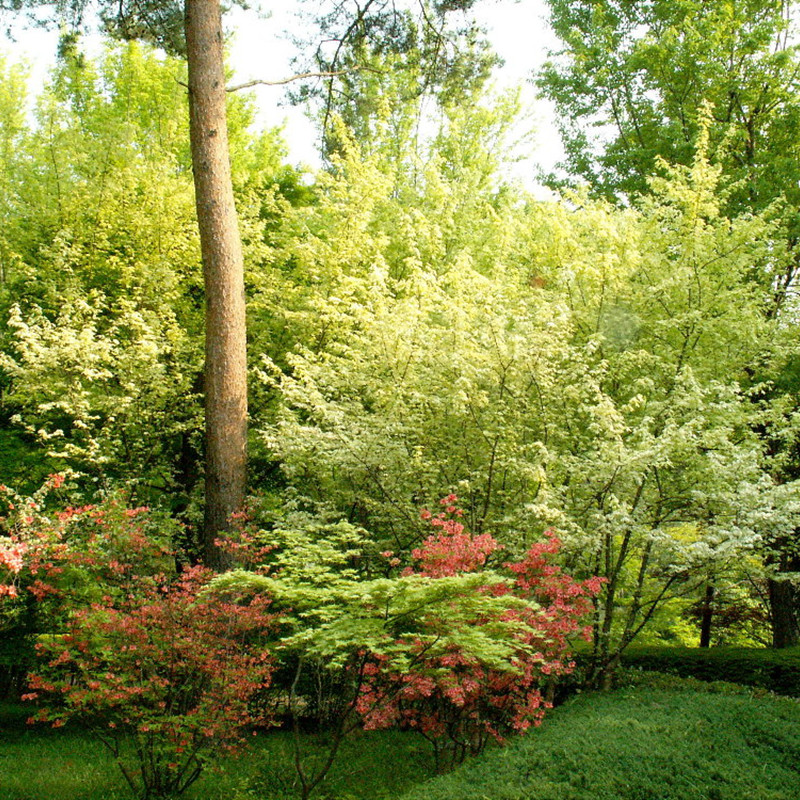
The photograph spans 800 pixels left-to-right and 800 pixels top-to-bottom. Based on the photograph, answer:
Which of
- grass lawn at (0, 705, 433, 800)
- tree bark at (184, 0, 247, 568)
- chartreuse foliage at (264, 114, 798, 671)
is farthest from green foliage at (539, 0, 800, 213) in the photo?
grass lawn at (0, 705, 433, 800)

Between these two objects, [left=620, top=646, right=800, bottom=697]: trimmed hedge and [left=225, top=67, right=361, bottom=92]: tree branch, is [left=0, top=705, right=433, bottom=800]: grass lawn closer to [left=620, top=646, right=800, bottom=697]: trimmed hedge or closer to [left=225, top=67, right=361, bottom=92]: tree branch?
[left=620, top=646, right=800, bottom=697]: trimmed hedge

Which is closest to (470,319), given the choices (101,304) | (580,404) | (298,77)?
(580,404)

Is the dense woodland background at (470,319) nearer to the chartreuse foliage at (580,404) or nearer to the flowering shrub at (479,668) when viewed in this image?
the chartreuse foliage at (580,404)

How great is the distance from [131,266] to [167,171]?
178cm

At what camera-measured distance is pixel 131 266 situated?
9789mm

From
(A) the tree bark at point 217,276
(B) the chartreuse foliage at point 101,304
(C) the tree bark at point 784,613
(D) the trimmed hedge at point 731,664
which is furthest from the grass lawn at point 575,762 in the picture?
(C) the tree bark at point 784,613

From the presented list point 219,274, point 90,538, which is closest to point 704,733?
point 90,538

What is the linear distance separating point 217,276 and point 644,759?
19.9ft

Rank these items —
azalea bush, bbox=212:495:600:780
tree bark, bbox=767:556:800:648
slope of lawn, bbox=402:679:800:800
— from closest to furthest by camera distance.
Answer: slope of lawn, bbox=402:679:800:800, azalea bush, bbox=212:495:600:780, tree bark, bbox=767:556:800:648

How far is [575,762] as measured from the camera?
4.19 meters

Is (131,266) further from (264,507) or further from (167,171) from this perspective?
(264,507)

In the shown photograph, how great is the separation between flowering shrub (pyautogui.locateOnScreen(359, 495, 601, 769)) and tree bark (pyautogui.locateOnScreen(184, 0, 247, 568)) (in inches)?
96.3

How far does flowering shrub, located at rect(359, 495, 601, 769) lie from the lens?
16.4ft

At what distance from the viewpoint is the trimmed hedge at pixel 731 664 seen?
858 centimetres
